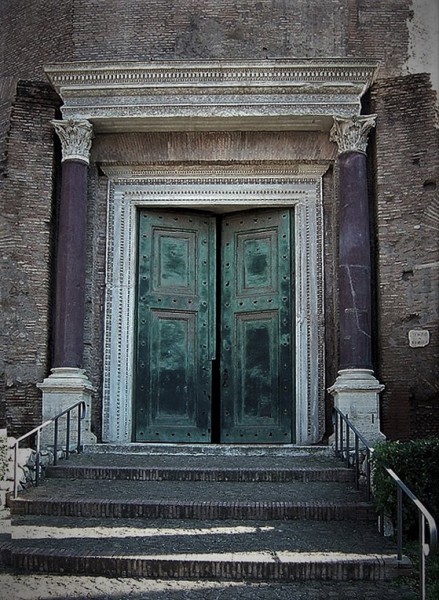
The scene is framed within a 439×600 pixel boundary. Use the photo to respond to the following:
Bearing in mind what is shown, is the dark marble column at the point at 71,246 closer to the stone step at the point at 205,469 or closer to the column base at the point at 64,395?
the column base at the point at 64,395

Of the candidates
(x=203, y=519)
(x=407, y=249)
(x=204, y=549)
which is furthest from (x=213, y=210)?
(x=204, y=549)

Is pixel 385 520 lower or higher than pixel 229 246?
lower

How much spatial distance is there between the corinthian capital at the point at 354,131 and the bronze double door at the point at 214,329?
1.36 m

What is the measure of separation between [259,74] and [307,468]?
507cm

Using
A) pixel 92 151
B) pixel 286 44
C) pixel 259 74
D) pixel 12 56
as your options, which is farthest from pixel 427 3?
pixel 12 56

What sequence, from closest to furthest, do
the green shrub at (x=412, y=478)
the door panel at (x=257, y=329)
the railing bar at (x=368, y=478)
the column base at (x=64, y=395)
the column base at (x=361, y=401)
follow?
1. the green shrub at (x=412, y=478)
2. the railing bar at (x=368, y=478)
3. the column base at (x=361, y=401)
4. the column base at (x=64, y=395)
5. the door panel at (x=257, y=329)

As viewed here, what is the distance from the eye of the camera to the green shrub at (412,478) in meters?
6.87

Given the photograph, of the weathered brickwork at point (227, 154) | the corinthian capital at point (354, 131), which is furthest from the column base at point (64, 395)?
the corinthian capital at point (354, 131)

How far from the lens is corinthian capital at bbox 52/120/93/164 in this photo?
11.2 metres

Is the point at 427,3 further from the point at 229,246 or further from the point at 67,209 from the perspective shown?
the point at 67,209

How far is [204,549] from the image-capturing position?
649 centimetres

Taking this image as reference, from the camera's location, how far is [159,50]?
1190cm

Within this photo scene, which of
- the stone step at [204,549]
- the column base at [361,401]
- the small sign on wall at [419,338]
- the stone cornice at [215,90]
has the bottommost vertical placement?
the stone step at [204,549]

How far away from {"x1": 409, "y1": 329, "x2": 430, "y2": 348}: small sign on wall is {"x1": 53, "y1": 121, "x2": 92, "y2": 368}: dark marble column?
4.01 meters
